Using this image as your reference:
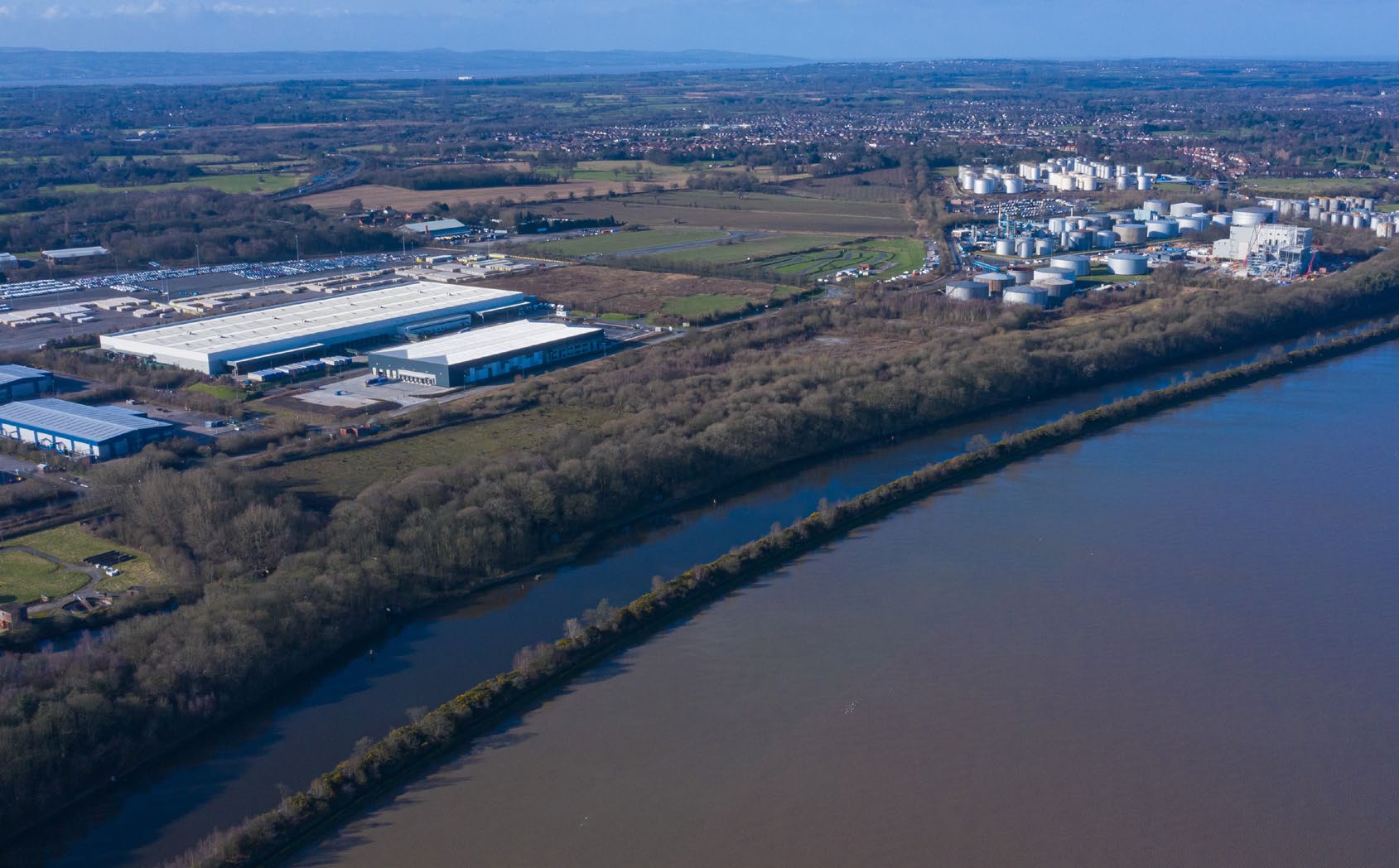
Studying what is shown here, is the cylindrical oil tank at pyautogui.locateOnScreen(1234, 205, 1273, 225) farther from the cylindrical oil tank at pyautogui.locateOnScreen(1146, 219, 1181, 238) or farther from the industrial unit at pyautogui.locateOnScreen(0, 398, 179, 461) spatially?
the industrial unit at pyautogui.locateOnScreen(0, 398, 179, 461)

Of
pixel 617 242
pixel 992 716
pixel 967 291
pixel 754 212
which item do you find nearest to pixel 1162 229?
pixel 967 291

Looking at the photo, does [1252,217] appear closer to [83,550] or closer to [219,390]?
[219,390]

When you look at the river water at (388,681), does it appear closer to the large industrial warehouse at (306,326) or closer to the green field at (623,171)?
the large industrial warehouse at (306,326)

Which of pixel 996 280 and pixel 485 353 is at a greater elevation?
pixel 996 280

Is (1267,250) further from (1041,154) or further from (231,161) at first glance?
(231,161)

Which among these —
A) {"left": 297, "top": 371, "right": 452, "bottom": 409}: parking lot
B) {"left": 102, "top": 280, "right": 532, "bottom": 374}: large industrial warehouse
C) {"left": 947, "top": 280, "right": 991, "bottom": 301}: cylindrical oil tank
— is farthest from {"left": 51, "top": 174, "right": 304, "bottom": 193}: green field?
{"left": 947, "top": 280, "right": 991, "bottom": 301}: cylindrical oil tank

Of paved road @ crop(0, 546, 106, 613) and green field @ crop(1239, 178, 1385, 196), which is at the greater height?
green field @ crop(1239, 178, 1385, 196)
